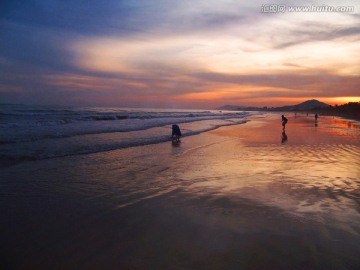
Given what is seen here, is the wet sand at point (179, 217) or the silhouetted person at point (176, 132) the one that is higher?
the silhouetted person at point (176, 132)

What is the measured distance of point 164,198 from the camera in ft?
20.6

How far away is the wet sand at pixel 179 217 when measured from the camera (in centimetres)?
374

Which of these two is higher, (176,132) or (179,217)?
(176,132)

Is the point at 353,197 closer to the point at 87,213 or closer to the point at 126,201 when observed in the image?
the point at 126,201

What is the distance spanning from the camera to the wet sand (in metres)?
3.74

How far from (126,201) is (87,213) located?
948mm

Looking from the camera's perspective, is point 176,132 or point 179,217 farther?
point 176,132

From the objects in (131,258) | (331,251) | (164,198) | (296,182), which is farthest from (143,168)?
(331,251)

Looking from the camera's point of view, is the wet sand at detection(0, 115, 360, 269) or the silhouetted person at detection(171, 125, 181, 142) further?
the silhouetted person at detection(171, 125, 181, 142)

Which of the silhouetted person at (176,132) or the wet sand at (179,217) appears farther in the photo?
the silhouetted person at (176,132)

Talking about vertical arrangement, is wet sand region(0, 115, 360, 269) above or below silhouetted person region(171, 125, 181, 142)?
below

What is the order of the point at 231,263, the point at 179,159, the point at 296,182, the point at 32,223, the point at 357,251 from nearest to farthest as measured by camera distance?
the point at 231,263 < the point at 357,251 < the point at 32,223 < the point at 296,182 < the point at 179,159

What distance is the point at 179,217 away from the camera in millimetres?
5137

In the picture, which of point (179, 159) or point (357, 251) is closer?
point (357, 251)
